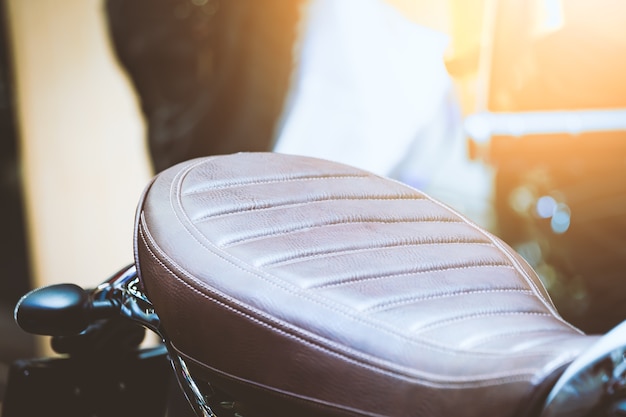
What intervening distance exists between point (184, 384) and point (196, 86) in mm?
1644

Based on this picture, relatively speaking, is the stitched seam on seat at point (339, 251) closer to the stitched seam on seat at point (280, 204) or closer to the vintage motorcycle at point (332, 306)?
the vintage motorcycle at point (332, 306)

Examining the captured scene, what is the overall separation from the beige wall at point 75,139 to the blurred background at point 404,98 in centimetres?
1

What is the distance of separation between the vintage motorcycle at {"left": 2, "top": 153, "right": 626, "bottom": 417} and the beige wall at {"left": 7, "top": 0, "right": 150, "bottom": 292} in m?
1.59

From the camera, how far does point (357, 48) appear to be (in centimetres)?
191

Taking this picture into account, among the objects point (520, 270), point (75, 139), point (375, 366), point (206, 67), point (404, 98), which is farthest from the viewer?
point (75, 139)

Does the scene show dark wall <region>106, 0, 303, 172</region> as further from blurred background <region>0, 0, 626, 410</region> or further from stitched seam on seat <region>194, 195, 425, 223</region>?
stitched seam on seat <region>194, 195, 425, 223</region>

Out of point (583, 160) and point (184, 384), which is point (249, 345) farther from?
point (583, 160)

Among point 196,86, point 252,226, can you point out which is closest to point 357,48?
point 196,86

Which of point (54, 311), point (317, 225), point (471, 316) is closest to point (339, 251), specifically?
point (317, 225)

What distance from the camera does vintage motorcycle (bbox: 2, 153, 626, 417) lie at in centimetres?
53

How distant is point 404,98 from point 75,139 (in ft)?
4.95

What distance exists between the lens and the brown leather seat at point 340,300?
21.3 inches

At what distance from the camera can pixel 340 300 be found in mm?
623

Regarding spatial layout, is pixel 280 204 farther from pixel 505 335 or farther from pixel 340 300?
pixel 505 335
